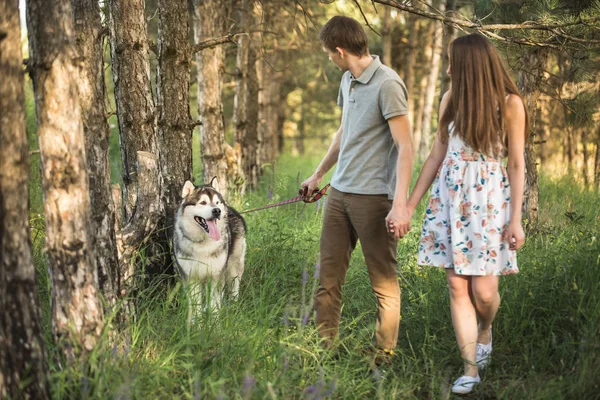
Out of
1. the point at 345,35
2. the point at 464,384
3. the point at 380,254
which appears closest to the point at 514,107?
the point at 345,35

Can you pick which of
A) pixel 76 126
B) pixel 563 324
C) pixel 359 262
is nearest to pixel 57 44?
pixel 76 126

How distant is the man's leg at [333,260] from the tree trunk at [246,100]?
744cm

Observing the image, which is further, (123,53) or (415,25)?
(415,25)

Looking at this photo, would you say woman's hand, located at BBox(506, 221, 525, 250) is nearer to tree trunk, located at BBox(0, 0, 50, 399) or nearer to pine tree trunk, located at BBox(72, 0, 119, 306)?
pine tree trunk, located at BBox(72, 0, 119, 306)

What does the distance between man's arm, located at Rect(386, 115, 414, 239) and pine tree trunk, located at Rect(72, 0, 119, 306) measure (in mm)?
1779

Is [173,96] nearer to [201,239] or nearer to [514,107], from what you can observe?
[201,239]

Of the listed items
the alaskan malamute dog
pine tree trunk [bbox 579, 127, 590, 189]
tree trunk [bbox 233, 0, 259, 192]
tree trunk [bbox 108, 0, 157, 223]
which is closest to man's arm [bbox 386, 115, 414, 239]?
the alaskan malamute dog

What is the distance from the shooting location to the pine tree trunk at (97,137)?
415cm

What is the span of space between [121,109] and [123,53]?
47 centimetres

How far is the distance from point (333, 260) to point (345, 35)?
1.53 m

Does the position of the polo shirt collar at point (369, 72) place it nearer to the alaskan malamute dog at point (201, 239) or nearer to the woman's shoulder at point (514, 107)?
the woman's shoulder at point (514, 107)

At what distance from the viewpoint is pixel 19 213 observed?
3037 millimetres

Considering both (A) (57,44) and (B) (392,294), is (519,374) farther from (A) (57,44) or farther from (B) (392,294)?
(A) (57,44)

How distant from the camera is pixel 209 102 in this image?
8930 mm
